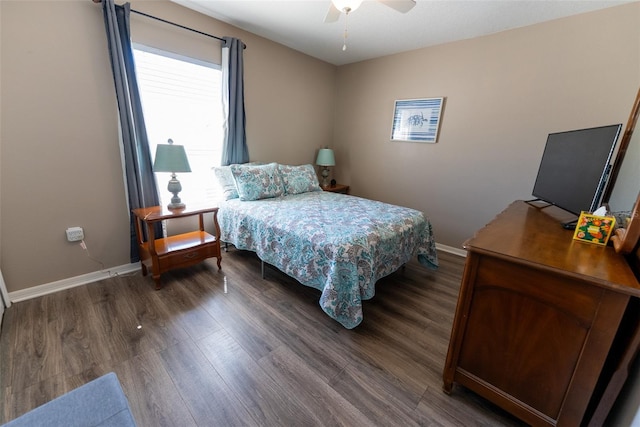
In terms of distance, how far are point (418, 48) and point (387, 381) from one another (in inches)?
141

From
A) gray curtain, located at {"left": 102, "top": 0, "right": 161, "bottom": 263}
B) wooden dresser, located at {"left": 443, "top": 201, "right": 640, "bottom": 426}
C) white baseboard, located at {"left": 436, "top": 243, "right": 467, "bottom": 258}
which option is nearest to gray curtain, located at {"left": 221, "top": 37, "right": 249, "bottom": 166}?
gray curtain, located at {"left": 102, "top": 0, "right": 161, "bottom": 263}

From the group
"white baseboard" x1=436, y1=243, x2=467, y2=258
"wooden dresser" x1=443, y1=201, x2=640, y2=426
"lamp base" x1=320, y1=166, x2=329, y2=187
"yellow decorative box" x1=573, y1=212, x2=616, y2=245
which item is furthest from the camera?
"lamp base" x1=320, y1=166, x2=329, y2=187

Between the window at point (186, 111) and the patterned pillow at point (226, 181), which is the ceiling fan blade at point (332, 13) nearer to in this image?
the window at point (186, 111)

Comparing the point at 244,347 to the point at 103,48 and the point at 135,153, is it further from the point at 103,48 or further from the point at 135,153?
the point at 103,48

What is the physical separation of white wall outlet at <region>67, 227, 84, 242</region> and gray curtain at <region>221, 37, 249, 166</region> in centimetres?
144

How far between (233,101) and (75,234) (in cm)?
196

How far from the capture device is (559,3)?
2133mm

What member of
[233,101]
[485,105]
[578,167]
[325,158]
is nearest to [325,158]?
[325,158]

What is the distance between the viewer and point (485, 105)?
9.37ft

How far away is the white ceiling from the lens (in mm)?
2215

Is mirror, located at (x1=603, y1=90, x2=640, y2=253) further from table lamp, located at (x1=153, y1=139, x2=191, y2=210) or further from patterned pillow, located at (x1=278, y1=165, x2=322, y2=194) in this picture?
table lamp, located at (x1=153, y1=139, x2=191, y2=210)

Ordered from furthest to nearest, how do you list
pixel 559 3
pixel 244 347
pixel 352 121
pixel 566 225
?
pixel 352 121 → pixel 559 3 → pixel 244 347 → pixel 566 225

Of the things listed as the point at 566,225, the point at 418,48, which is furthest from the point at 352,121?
the point at 566,225

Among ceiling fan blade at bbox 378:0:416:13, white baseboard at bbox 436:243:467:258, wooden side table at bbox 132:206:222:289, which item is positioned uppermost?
ceiling fan blade at bbox 378:0:416:13
